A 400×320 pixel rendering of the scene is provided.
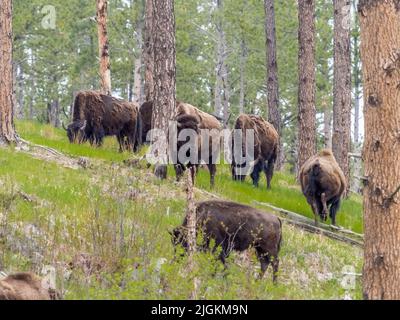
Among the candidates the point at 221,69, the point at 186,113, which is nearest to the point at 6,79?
the point at 186,113

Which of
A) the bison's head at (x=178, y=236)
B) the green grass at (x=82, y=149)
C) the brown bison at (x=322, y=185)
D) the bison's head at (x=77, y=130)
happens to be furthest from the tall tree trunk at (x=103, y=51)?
the bison's head at (x=178, y=236)

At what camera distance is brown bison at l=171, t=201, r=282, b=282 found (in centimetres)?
1002

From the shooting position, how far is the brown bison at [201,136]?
14788mm

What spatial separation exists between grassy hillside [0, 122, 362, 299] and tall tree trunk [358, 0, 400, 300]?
1289 mm

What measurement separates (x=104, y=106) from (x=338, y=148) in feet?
21.5

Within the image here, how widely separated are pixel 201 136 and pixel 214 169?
83 cm

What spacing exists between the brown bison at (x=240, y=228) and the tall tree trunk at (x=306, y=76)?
9683mm

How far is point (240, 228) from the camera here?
9.94 metres

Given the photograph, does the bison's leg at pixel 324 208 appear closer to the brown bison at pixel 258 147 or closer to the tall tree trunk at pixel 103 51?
the brown bison at pixel 258 147

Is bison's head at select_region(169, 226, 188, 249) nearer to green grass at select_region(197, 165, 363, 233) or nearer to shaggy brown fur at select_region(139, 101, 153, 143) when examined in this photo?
green grass at select_region(197, 165, 363, 233)
